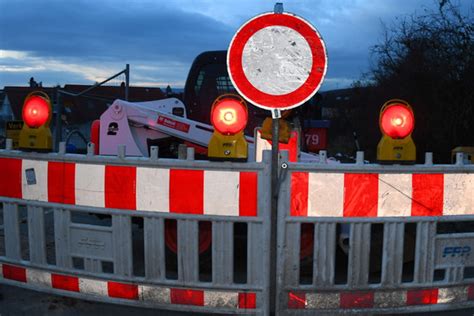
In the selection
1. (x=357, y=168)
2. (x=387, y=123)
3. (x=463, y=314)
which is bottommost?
(x=463, y=314)

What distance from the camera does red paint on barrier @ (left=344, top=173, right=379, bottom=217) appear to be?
12.9 feet

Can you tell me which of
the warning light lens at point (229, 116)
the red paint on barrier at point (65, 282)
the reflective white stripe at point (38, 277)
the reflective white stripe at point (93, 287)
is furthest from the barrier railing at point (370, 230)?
the reflective white stripe at point (38, 277)

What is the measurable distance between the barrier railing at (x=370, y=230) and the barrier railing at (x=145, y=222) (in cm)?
23

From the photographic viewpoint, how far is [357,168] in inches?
155

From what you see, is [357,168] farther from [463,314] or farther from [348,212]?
[463,314]

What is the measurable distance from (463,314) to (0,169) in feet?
14.0

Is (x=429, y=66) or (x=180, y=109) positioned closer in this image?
(x=180, y=109)

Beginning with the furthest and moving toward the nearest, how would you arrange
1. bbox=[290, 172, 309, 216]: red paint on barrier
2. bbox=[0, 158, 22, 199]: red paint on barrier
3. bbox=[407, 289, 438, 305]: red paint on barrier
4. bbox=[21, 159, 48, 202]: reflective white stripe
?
bbox=[0, 158, 22, 199]: red paint on barrier → bbox=[21, 159, 48, 202]: reflective white stripe → bbox=[407, 289, 438, 305]: red paint on barrier → bbox=[290, 172, 309, 216]: red paint on barrier

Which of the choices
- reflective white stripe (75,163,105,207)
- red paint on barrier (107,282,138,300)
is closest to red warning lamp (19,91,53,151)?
reflective white stripe (75,163,105,207)

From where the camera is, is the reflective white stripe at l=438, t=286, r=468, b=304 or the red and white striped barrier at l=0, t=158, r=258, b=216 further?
the reflective white stripe at l=438, t=286, r=468, b=304

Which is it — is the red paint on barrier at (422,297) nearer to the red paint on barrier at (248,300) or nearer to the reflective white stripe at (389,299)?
the reflective white stripe at (389,299)

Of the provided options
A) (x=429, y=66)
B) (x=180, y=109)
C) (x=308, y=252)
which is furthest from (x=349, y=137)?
(x=308, y=252)

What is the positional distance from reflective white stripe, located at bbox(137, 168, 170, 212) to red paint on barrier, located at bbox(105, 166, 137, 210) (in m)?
0.05

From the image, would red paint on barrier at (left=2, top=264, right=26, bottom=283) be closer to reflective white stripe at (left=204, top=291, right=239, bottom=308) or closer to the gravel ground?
the gravel ground
